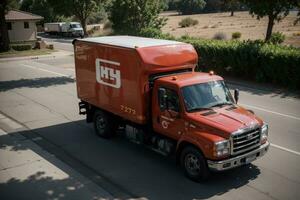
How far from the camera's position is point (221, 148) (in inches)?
358

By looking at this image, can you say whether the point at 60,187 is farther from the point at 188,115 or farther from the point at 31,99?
the point at 31,99

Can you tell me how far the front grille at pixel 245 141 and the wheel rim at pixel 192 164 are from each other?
0.93 meters

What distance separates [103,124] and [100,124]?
203 mm

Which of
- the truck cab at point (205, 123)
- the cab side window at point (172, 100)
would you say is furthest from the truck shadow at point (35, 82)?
the cab side window at point (172, 100)

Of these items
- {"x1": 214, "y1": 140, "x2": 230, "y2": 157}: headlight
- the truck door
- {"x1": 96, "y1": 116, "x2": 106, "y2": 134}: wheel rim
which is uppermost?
the truck door

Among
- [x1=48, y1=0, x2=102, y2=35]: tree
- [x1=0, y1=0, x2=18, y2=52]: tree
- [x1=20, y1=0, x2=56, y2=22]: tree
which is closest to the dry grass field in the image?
[x1=48, y1=0, x2=102, y2=35]: tree

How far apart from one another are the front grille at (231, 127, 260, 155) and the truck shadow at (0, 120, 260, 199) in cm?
85

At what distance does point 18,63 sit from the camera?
3316 cm

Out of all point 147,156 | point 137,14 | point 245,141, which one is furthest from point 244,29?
point 245,141

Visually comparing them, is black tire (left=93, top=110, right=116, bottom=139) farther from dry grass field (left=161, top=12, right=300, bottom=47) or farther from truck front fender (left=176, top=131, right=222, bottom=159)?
dry grass field (left=161, top=12, right=300, bottom=47)

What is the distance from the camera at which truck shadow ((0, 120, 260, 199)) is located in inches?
368

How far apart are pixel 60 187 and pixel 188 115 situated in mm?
3581

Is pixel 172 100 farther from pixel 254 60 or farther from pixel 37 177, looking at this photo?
pixel 254 60

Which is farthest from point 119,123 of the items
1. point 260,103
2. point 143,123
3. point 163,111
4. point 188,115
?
point 260,103
